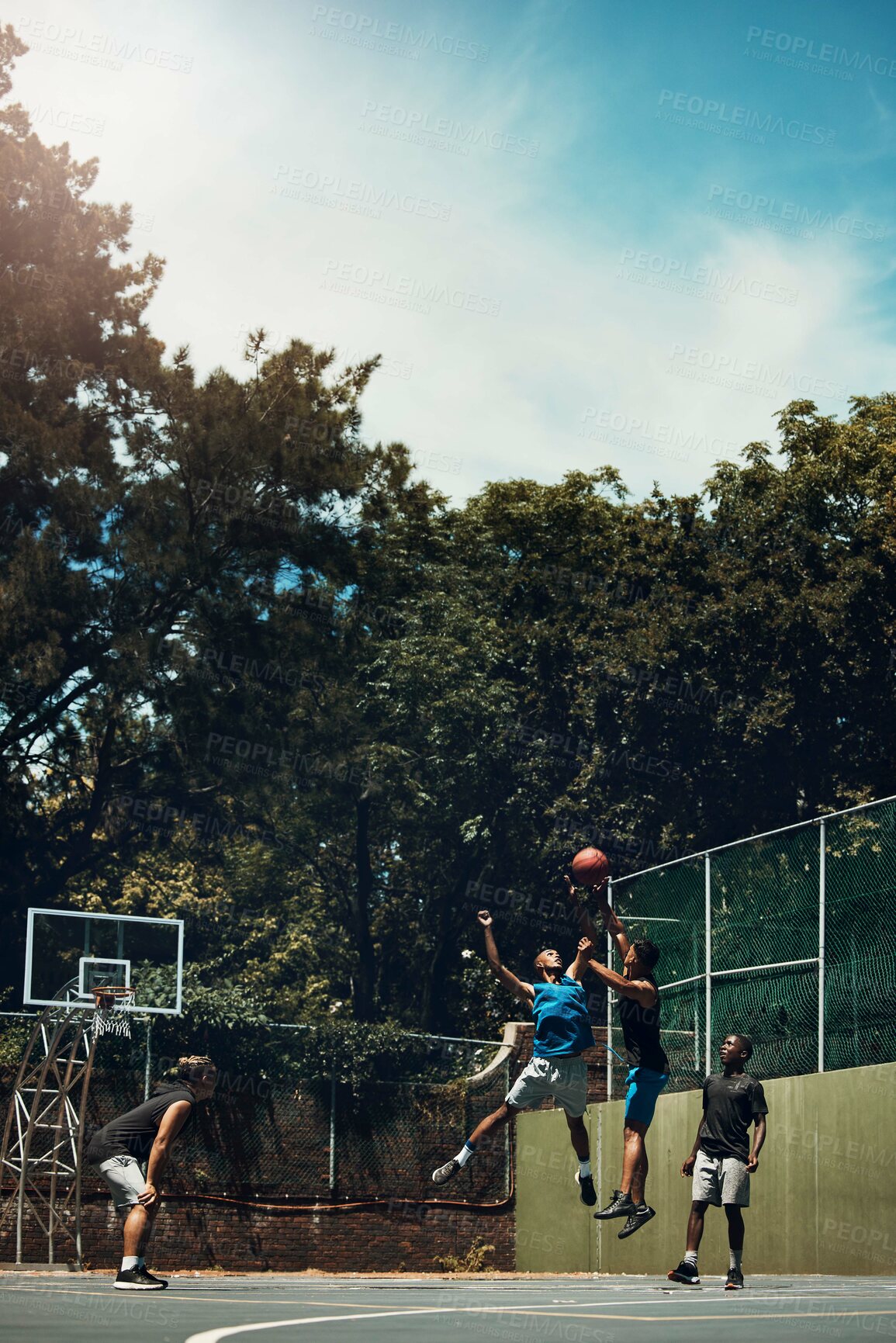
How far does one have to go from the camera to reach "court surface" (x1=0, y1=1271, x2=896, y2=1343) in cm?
603

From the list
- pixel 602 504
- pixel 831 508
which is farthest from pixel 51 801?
pixel 831 508

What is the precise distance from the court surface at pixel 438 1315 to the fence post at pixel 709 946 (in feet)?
19.8

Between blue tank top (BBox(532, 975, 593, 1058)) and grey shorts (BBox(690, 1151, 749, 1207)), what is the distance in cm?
152

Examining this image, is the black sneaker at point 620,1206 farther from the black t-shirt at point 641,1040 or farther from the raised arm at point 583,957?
the raised arm at point 583,957

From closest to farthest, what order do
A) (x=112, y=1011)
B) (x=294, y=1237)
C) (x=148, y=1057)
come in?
(x=112, y=1011) → (x=294, y=1237) → (x=148, y=1057)

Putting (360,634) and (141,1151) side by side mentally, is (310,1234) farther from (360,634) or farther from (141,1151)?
(141,1151)

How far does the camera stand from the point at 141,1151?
10.7 m

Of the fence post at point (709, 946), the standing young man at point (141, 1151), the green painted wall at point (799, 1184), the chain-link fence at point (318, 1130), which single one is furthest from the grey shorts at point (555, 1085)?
the chain-link fence at point (318, 1130)

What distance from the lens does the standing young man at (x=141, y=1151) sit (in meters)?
10.5

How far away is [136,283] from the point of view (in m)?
30.8

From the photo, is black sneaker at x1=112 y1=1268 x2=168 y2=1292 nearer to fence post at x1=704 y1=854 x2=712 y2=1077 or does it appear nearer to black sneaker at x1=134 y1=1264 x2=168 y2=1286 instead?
black sneaker at x1=134 y1=1264 x2=168 y2=1286

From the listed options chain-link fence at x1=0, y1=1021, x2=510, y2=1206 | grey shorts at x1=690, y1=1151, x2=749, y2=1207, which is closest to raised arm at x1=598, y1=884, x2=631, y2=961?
grey shorts at x1=690, y1=1151, x2=749, y2=1207

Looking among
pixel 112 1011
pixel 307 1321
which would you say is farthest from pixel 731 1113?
pixel 112 1011

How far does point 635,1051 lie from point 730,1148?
1.59 meters
